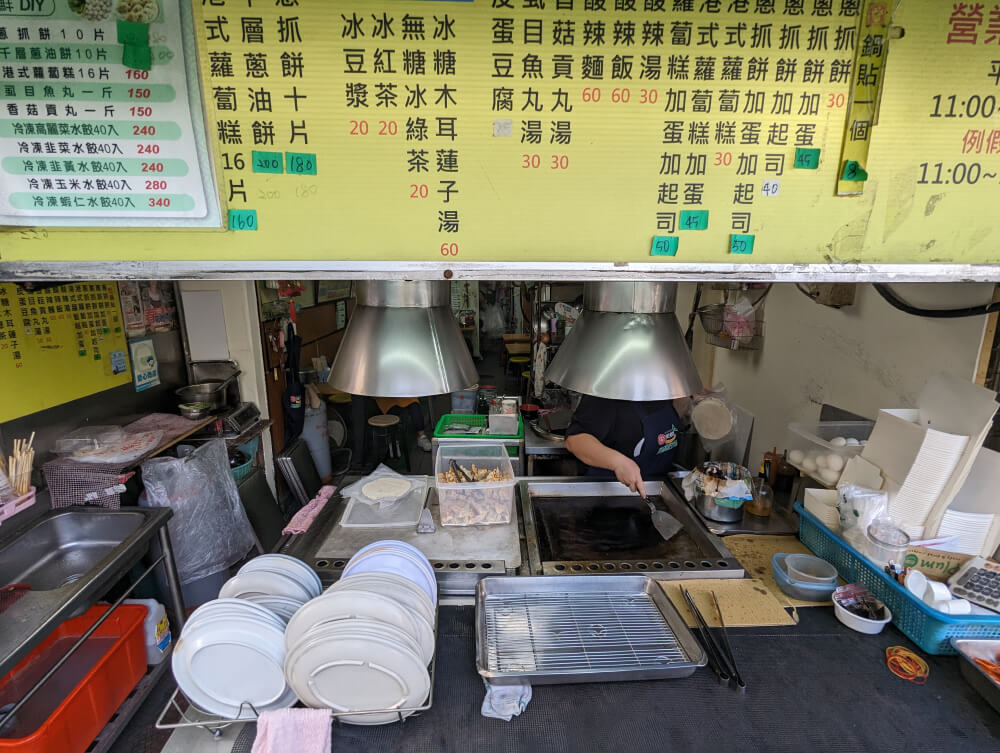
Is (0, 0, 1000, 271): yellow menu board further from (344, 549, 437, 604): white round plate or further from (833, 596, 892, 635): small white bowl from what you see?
(833, 596, 892, 635): small white bowl

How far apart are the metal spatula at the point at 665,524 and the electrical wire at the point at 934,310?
1449 mm

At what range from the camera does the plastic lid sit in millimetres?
1688

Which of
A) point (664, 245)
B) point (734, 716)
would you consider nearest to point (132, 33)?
point (664, 245)

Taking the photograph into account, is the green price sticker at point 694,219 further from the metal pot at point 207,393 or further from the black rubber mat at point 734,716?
the metal pot at point 207,393

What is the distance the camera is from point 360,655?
117 centimetres

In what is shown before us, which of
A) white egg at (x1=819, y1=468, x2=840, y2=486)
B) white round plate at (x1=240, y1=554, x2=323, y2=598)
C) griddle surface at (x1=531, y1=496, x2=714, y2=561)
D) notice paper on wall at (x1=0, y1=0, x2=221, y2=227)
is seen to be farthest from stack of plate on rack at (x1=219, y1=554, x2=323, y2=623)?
white egg at (x1=819, y1=468, x2=840, y2=486)

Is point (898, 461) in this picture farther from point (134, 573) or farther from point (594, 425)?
point (134, 573)

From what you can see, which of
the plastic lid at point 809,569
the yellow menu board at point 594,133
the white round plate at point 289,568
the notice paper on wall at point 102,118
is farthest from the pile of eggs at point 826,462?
the notice paper on wall at point 102,118

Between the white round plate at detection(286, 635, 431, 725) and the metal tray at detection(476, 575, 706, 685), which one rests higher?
the white round plate at detection(286, 635, 431, 725)

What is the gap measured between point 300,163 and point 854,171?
1.32 metres

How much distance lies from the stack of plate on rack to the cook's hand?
1.49 meters

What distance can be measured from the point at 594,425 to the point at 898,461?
1.36 meters

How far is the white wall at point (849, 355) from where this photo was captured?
2107 millimetres

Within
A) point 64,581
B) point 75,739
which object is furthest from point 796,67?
point 64,581
